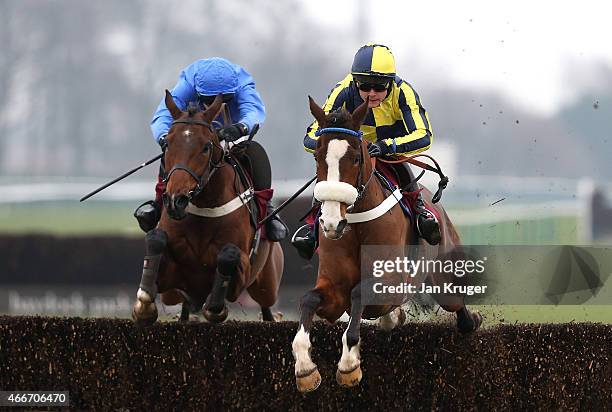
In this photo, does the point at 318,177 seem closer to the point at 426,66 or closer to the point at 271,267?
the point at 271,267

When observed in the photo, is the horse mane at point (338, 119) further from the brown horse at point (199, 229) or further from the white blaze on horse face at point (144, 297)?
the white blaze on horse face at point (144, 297)

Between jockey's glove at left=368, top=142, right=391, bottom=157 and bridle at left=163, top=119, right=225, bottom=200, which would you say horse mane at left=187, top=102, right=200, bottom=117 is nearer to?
bridle at left=163, top=119, right=225, bottom=200

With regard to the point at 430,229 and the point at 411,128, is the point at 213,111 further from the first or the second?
the point at 430,229

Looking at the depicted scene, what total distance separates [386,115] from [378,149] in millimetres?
674

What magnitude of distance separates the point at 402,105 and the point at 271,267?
201cm

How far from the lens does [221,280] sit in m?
7.07

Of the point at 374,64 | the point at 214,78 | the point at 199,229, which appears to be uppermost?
the point at 374,64

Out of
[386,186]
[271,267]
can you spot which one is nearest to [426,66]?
[271,267]

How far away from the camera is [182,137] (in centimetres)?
670

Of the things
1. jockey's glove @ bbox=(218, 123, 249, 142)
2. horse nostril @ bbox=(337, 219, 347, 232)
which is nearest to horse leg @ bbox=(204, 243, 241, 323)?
jockey's glove @ bbox=(218, 123, 249, 142)

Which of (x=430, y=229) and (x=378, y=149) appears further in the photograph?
(x=430, y=229)

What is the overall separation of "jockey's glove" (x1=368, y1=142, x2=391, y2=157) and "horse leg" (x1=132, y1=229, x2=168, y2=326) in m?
1.41

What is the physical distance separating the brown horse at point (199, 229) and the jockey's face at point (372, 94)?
2.83 feet

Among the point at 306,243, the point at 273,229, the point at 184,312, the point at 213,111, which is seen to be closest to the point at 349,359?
the point at 306,243
